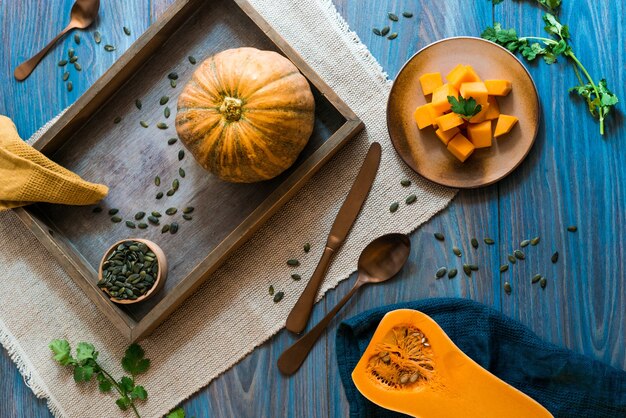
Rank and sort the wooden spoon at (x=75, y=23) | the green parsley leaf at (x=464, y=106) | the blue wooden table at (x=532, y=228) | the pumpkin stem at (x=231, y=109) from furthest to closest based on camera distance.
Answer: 1. the wooden spoon at (x=75, y=23)
2. the blue wooden table at (x=532, y=228)
3. the green parsley leaf at (x=464, y=106)
4. the pumpkin stem at (x=231, y=109)

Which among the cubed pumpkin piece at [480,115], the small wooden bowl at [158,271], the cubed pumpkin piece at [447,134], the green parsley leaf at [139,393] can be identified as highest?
the small wooden bowl at [158,271]

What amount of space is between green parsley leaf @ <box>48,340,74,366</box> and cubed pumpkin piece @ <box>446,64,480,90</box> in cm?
118

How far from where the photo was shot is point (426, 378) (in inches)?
58.4

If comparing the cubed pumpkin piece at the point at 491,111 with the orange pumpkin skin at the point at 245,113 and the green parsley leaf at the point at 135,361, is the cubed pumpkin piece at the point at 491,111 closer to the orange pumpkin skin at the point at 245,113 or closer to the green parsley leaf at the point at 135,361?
the orange pumpkin skin at the point at 245,113

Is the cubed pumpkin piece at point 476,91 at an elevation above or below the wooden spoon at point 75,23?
below

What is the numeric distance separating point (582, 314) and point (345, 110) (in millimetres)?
775

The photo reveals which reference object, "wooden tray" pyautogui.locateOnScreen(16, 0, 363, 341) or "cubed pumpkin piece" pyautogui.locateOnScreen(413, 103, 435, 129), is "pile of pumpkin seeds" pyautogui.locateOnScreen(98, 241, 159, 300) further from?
"cubed pumpkin piece" pyautogui.locateOnScreen(413, 103, 435, 129)

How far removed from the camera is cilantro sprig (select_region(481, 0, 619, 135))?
1532mm

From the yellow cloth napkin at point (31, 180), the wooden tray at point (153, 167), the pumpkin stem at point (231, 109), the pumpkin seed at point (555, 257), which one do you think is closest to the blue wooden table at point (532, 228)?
the pumpkin seed at point (555, 257)

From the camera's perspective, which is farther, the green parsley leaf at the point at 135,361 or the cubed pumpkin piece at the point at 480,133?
the green parsley leaf at the point at 135,361

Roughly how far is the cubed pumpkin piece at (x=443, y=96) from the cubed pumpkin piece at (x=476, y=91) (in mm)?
21

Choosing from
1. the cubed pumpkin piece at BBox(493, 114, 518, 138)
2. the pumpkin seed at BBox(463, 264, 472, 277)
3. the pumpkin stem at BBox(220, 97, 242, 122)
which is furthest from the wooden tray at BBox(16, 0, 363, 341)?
the pumpkin seed at BBox(463, 264, 472, 277)

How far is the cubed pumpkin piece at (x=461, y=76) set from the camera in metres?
1.50

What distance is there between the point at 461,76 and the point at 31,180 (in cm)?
105
